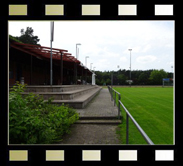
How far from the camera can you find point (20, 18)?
2.18 metres

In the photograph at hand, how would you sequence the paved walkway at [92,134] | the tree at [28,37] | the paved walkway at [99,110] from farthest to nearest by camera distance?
1. the tree at [28,37]
2. the paved walkway at [99,110]
3. the paved walkway at [92,134]

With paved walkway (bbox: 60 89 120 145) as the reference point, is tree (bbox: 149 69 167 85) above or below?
above

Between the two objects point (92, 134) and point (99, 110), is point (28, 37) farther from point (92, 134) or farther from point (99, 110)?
point (92, 134)

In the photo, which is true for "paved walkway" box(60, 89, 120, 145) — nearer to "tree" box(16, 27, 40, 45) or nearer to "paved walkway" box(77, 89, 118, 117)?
"paved walkway" box(77, 89, 118, 117)

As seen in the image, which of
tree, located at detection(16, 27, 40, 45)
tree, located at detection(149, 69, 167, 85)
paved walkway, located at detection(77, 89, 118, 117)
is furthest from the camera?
tree, located at detection(149, 69, 167, 85)

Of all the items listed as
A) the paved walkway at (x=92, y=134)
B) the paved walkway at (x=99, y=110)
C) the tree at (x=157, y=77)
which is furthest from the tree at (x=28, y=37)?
the paved walkway at (x=92, y=134)

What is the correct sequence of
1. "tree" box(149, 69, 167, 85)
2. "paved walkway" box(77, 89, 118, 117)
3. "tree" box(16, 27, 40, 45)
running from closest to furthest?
"paved walkway" box(77, 89, 118, 117) < "tree" box(16, 27, 40, 45) < "tree" box(149, 69, 167, 85)

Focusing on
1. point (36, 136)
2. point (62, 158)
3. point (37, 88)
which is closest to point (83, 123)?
point (36, 136)

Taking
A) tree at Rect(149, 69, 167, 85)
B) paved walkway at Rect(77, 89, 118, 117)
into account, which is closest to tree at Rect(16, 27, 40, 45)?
tree at Rect(149, 69, 167, 85)

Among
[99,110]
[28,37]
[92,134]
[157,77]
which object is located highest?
[28,37]

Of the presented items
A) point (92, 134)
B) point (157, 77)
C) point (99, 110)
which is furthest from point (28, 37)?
point (92, 134)

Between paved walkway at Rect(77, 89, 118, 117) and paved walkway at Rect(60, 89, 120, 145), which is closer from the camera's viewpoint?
paved walkway at Rect(60, 89, 120, 145)

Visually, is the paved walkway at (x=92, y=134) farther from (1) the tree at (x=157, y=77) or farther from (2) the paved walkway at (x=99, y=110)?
(1) the tree at (x=157, y=77)
